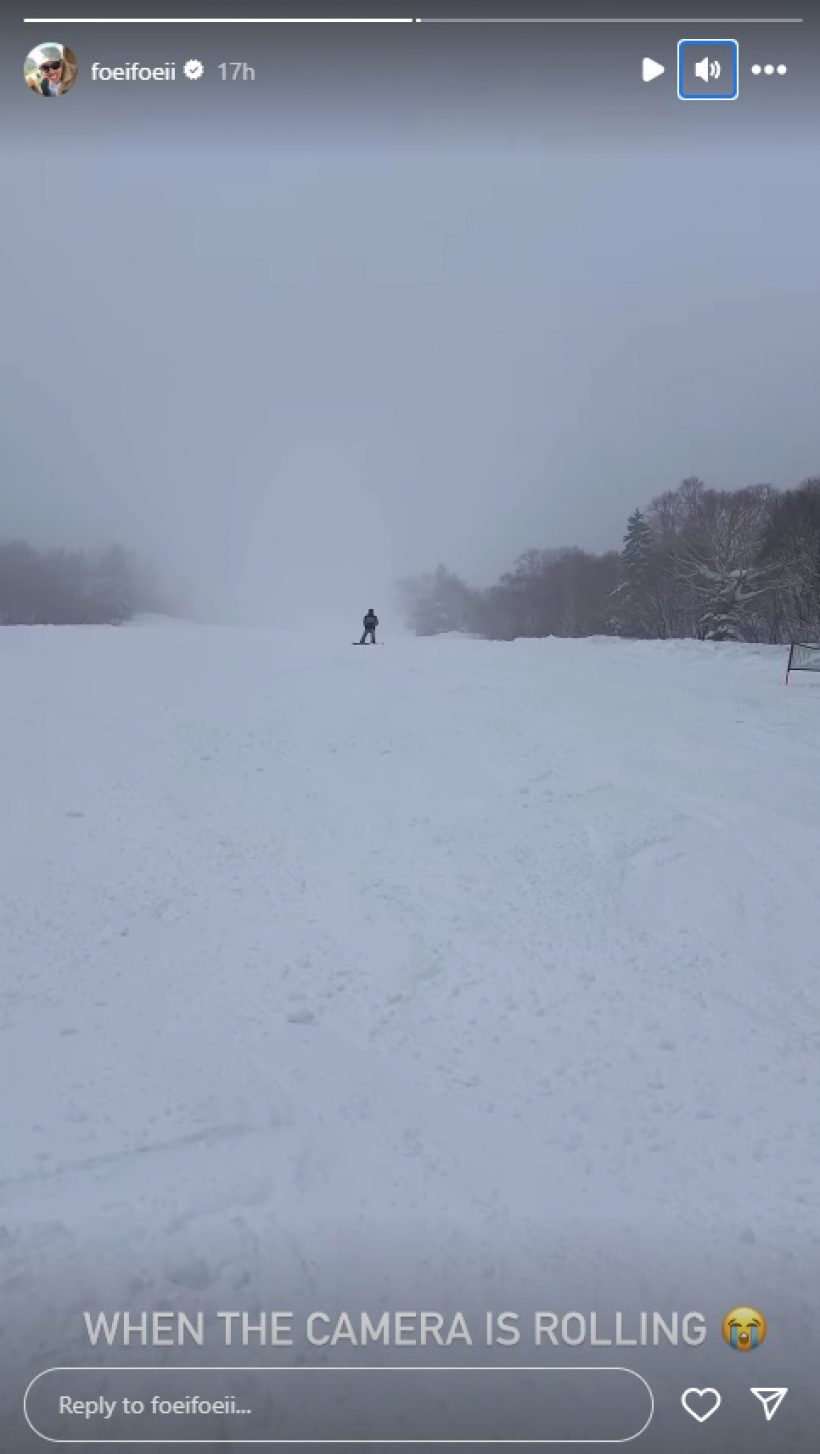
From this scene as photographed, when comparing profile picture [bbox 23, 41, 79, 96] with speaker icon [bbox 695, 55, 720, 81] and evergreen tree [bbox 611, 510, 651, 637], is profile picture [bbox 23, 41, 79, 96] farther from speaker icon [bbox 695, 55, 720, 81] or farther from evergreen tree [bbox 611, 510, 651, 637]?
evergreen tree [bbox 611, 510, 651, 637]

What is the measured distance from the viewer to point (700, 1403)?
2590 millimetres

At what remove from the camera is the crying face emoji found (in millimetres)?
2859

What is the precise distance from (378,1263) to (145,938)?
4.25m

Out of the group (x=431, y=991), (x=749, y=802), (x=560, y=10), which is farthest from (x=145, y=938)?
(x=749, y=802)

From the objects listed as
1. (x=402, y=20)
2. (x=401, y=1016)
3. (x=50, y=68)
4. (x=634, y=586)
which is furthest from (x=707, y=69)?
(x=634, y=586)

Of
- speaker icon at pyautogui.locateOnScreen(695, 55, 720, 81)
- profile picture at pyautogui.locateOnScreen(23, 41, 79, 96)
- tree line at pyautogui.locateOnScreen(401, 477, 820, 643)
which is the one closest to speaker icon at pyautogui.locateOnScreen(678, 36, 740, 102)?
speaker icon at pyautogui.locateOnScreen(695, 55, 720, 81)

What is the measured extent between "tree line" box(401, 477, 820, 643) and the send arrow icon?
3500 centimetres

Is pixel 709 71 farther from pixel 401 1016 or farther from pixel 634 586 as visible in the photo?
pixel 634 586

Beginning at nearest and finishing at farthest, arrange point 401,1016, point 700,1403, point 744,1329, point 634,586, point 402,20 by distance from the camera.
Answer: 1. point 700,1403
2. point 744,1329
3. point 402,20
4. point 401,1016
5. point 634,586

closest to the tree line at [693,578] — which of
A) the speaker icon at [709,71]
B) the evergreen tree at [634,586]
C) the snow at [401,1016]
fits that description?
the evergreen tree at [634,586]

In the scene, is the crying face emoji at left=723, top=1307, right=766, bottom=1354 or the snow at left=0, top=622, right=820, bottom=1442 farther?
the snow at left=0, top=622, right=820, bottom=1442

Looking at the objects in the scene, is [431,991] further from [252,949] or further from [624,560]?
[624,560]

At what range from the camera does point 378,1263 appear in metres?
3.50

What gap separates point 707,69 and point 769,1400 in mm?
6563
